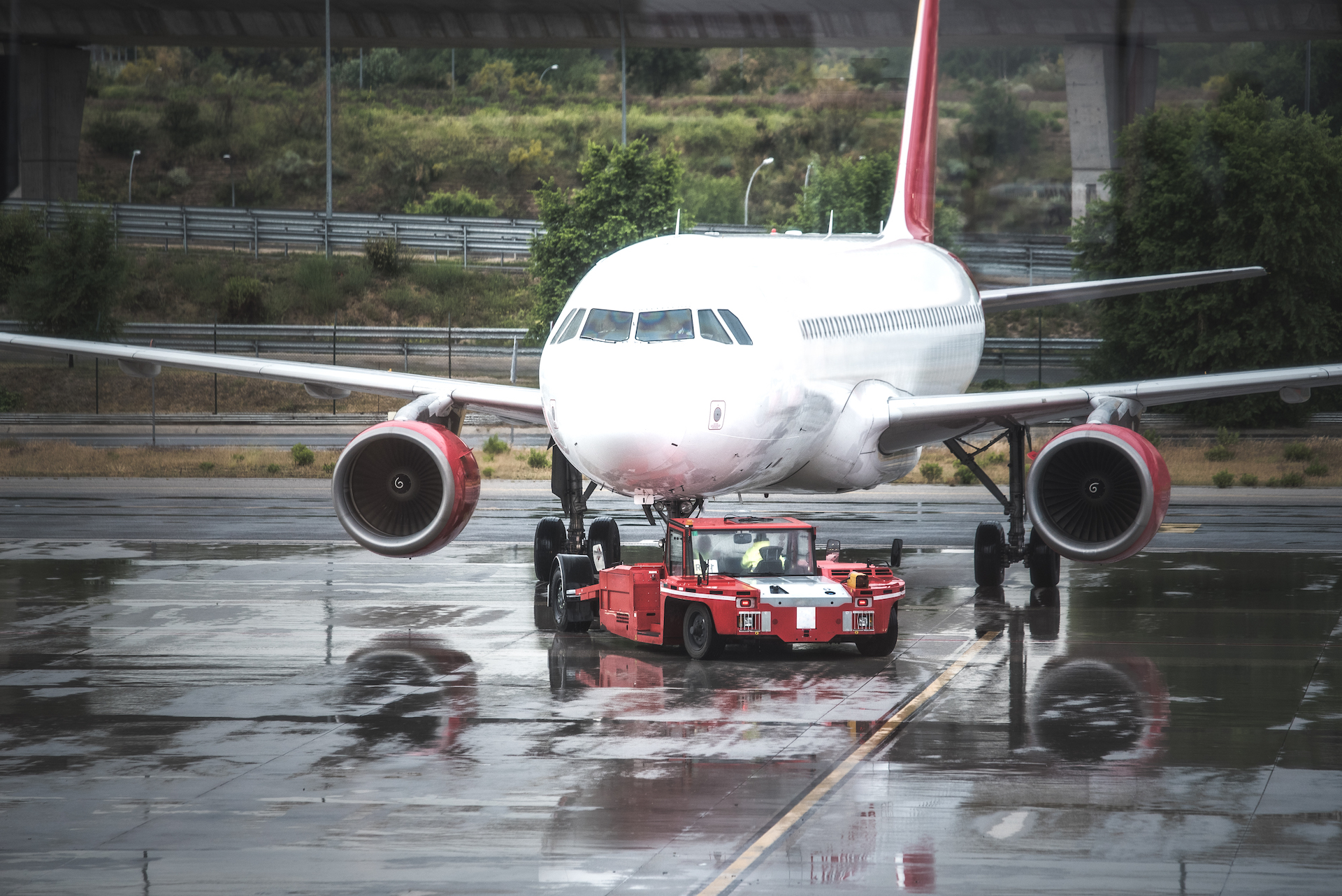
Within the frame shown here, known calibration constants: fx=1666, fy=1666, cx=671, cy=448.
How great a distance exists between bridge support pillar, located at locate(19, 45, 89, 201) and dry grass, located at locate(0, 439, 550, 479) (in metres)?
30.9

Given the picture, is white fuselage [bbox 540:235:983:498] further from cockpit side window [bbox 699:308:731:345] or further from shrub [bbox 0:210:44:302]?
shrub [bbox 0:210:44:302]

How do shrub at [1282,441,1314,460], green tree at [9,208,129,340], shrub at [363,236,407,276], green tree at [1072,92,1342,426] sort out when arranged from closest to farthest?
shrub at [1282,441,1314,460] → green tree at [1072,92,1342,426] → green tree at [9,208,129,340] → shrub at [363,236,407,276]

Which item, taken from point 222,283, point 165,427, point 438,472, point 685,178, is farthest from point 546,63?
point 438,472

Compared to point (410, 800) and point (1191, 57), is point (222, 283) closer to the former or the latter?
→ point (1191, 57)

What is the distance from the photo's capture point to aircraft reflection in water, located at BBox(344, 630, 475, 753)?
588 inches

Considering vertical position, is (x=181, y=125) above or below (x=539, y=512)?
above

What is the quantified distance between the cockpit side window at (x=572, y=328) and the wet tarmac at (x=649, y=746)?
360 cm

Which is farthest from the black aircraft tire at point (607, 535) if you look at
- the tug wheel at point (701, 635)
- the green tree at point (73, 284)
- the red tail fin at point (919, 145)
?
Answer: the green tree at point (73, 284)

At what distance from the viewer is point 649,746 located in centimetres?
1427

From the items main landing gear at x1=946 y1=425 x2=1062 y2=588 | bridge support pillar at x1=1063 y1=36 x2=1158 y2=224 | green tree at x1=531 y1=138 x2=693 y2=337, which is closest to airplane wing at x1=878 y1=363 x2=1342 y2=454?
main landing gear at x1=946 y1=425 x2=1062 y2=588

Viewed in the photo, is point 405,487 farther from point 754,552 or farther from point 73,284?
point 73,284

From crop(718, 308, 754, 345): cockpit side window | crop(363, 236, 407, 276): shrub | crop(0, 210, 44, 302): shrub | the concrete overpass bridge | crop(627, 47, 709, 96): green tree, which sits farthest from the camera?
crop(627, 47, 709, 96): green tree

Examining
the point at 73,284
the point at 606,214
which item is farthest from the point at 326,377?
the point at 73,284

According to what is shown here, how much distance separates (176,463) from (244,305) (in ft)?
97.3
